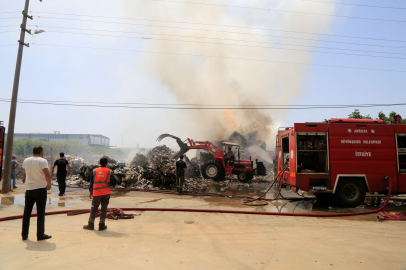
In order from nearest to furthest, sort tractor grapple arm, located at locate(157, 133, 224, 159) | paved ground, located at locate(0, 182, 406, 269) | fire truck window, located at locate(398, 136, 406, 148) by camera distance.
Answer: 1. paved ground, located at locate(0, 182, 406, 269)
2. fire truck window, located at locate(398, 136, 406, 148)
3. tractor grapple arm, located at locate(157, 133, 224, 159)

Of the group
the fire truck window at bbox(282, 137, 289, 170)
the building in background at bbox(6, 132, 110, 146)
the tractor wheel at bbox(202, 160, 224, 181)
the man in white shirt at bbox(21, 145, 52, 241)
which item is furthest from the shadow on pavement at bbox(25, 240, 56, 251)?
the building in background at bbox(6, 132, 110, 146)

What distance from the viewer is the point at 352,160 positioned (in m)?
8.93

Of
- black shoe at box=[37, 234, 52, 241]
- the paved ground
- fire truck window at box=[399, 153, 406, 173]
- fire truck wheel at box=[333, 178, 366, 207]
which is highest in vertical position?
fire truck window at box=[399, 153, 406, 173]

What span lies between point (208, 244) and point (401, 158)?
27.2 feet

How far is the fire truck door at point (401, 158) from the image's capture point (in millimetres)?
9031

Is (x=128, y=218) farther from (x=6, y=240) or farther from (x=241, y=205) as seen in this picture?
(x=241, y=205)

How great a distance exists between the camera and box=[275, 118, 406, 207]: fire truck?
29.2 feet

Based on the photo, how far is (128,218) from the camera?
21.1ft

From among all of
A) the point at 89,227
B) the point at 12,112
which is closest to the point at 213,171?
the point at 12,112

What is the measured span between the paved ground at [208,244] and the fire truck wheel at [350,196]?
202cm

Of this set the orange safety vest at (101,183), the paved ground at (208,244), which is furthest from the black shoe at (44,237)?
the orange safety vest at (101,183)

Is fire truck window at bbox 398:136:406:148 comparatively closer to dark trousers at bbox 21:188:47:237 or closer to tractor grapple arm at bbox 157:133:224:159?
tractor grapple arm at bbox 157:133:224:159

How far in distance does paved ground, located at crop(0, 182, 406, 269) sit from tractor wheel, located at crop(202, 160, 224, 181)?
10.5 metres

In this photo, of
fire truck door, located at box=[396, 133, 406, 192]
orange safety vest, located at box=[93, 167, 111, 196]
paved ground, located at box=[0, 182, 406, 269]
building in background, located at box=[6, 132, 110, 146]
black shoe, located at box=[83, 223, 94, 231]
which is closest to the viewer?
paved ground, located at box=[0, 182, 406, 269]
